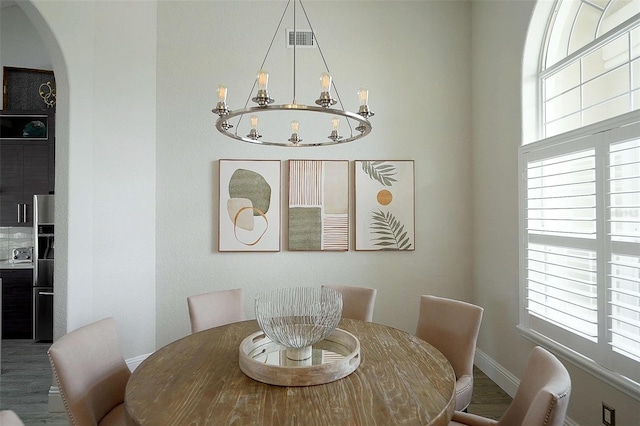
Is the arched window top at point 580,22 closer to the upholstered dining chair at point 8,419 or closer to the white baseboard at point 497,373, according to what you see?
the white baseboard at point 497,373

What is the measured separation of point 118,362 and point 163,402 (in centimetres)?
85

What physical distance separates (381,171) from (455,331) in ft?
5.87

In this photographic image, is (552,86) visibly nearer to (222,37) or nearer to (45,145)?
(222,37)

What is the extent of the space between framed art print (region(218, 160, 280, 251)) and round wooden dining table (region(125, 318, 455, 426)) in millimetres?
1751

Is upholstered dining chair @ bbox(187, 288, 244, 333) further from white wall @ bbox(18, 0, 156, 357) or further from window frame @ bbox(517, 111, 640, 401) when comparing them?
window frame @ bbox(517, 111, 640, 401)

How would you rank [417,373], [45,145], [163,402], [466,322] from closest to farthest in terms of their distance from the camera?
[163,402]
[417,373]
[466,322]
[45,145]

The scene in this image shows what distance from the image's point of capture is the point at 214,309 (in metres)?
2.61

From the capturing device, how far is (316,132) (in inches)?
140

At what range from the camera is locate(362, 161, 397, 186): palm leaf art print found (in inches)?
140

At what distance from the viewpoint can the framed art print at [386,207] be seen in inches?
140

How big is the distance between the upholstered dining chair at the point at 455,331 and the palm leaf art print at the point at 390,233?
1.15 metres

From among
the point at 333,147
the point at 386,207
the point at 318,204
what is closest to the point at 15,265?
the point at 318,204

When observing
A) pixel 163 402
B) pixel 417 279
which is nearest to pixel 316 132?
pixel 417 279

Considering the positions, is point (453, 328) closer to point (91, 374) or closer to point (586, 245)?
point (586, 245)
